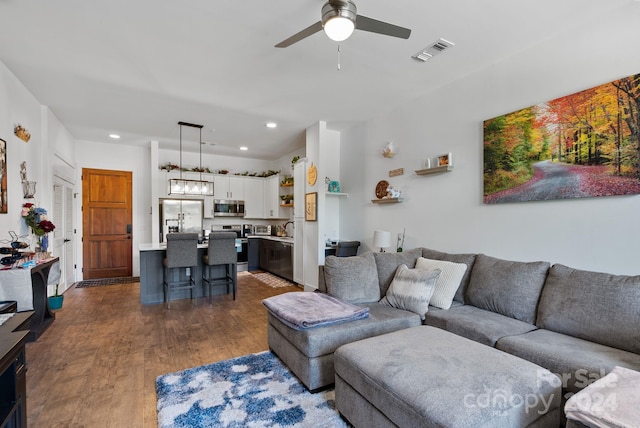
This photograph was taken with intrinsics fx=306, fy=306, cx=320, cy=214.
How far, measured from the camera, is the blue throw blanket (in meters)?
2.26

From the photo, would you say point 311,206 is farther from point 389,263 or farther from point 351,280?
point 351,280

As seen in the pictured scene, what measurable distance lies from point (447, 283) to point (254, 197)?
5.39 m

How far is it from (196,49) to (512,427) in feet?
11.2

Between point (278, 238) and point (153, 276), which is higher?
point (278, 238)

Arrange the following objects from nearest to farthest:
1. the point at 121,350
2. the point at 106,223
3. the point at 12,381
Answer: the point at 12,381
the point at 121,350
the point at 106,223

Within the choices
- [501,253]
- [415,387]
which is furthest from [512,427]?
[501,253]

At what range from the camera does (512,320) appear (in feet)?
7.86

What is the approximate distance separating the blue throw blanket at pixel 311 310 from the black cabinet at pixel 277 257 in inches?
120

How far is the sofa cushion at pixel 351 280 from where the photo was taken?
289 centimetres

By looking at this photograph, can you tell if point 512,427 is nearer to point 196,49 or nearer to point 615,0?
point 615,0

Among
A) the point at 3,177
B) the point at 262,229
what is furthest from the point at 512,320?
the point at 262,229

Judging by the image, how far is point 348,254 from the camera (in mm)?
4895

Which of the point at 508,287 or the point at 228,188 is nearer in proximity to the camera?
the point at 508,287

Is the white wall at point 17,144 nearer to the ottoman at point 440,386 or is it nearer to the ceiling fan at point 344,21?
the ceiling fan at point 344,21
